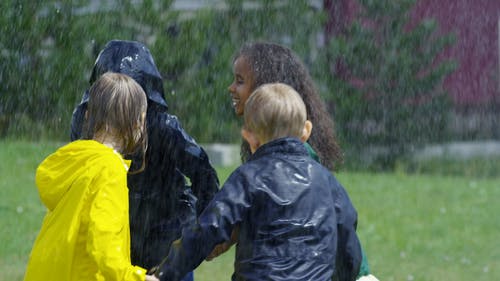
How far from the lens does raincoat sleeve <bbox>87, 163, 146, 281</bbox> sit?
351 cm

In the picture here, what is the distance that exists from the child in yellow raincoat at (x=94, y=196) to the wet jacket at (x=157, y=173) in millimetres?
531

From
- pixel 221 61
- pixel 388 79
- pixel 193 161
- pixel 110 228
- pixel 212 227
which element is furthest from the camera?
pixel 388 79

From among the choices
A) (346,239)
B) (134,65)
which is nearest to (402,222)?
(134,65)

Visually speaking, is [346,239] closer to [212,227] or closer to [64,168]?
[212,227]

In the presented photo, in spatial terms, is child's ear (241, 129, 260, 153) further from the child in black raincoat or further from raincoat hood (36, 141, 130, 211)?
raincoat hood (36, 141, 130, 211)

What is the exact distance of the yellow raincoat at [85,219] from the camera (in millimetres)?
3525

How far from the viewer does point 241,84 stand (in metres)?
4.38

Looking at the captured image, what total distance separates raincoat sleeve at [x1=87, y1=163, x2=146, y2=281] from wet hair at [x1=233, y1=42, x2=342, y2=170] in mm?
862

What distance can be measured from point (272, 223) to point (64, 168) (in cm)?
78

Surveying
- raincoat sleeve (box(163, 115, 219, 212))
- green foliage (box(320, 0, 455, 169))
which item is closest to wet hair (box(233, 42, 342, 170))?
raincoat sleeve (box(163, 115, 219, 212))

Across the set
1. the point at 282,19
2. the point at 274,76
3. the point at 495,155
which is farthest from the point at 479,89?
the point at 274,76

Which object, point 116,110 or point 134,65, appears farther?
point 134,65

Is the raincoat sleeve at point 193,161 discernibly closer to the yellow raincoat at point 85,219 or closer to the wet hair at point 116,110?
the wet hair at point 116,110

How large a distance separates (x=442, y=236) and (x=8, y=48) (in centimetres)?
835
